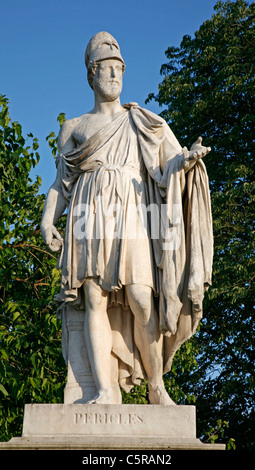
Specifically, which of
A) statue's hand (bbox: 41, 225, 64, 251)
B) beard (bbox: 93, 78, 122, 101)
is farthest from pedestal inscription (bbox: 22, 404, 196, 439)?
beard (bbox: 93, 78, 122, 101)

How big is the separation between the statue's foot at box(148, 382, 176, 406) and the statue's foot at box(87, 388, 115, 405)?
0.44 metres

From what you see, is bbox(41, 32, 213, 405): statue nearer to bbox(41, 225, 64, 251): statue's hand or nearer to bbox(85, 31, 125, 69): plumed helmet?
bbox(41, 225, 64, 251): statue's hand

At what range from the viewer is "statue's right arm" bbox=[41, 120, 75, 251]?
8625 millimetres

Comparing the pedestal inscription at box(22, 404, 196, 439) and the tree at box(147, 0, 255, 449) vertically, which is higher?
the tree at box(147, 0, 255, 449)

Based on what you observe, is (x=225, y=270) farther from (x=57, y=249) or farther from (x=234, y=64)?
(x=57, y=249)

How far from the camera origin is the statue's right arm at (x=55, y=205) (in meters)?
8.62

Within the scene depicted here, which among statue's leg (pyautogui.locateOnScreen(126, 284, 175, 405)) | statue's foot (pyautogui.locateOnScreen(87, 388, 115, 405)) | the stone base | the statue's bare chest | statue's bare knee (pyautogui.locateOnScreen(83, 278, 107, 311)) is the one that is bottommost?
the stone base

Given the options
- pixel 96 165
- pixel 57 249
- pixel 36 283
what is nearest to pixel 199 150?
pixel 96 165

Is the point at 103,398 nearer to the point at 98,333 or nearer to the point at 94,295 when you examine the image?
the point at 98,333

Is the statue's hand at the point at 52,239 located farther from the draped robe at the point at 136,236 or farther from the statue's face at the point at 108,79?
the statue's face at the point at 108,79

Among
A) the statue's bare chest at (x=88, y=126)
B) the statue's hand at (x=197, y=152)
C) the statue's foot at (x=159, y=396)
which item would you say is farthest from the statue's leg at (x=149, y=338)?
the statue's bare chest at (x=88, y=126)

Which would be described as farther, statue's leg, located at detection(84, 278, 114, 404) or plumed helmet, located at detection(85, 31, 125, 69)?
plumed helmet, located at detection(85, 31, 125, 69)

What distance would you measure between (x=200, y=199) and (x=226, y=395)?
11744 millimetres

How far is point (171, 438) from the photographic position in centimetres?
738
